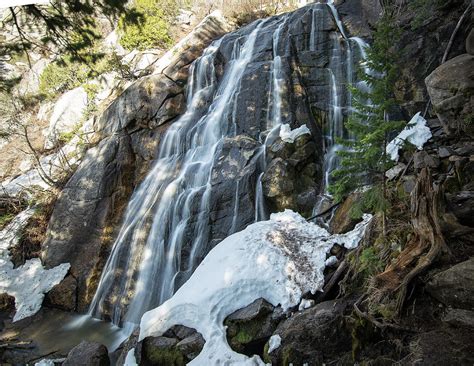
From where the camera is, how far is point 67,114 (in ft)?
59.1

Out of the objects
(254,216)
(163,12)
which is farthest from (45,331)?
(163,12)

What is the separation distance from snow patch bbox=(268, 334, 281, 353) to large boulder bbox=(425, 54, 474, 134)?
4.50 meters

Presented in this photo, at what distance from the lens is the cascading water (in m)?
8.77

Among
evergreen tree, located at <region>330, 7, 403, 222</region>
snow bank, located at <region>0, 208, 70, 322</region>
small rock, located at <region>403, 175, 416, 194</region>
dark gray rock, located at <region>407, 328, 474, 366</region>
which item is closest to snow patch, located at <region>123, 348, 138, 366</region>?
dark gray rock, located at <region>407, 328, 474, 366</region>

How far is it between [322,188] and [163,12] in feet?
56.8

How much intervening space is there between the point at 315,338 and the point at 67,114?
60.3 feet

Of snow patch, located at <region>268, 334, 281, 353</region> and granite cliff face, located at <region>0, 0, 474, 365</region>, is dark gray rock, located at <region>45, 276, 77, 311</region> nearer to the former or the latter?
granite cliff face, located at <region>0, 0, 474, 365</region>

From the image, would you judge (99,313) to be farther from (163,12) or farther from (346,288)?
(163,12)

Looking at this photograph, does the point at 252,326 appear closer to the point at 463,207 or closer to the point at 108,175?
the point at 463,207

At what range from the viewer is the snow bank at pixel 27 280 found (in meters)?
10.1

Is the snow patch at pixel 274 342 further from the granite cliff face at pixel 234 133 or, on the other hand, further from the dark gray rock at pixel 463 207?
the granite cliff face at pixel 234 133

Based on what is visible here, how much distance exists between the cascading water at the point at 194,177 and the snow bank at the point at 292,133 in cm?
38

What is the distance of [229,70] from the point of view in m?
13.5

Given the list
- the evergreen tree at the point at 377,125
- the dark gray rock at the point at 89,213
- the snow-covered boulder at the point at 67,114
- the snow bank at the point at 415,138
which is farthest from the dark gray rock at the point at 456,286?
the snow-covered boulder at the point at 67,114
